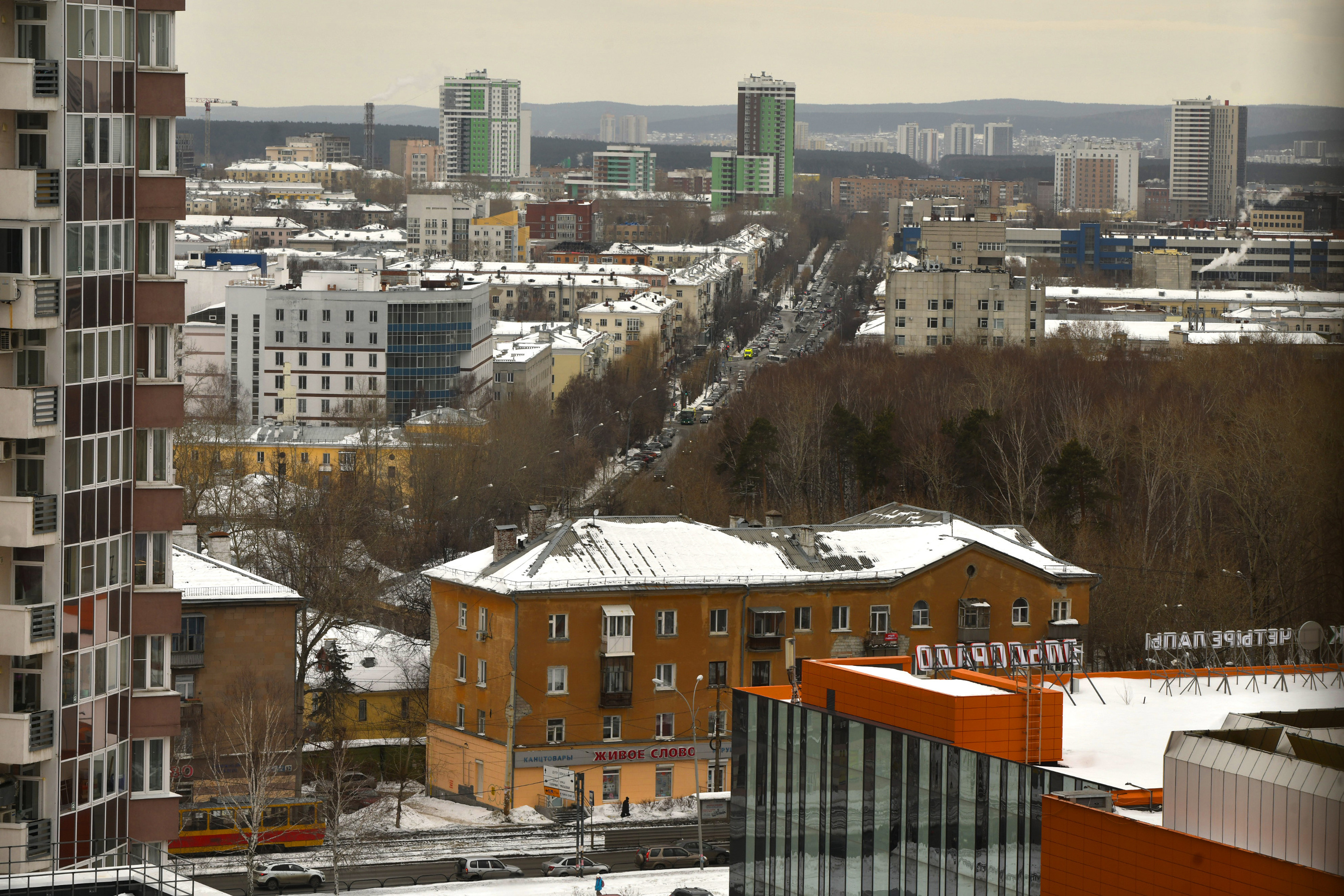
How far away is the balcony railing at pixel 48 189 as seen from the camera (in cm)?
1401

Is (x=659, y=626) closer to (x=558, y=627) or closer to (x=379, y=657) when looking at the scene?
(x=558, y=627)

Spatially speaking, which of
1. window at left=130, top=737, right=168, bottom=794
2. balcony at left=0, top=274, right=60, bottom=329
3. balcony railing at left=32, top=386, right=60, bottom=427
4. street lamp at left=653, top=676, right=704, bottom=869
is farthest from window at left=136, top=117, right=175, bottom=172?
street lamp at left=653, top=676, right=704, bottom=869

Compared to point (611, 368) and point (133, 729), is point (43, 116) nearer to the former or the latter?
point (133, 729)

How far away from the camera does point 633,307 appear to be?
288 feet

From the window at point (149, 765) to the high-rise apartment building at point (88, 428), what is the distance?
16 millimetres

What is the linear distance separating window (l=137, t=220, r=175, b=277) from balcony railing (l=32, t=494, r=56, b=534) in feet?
6.93

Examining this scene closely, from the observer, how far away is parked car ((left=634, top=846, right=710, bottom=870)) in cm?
2342

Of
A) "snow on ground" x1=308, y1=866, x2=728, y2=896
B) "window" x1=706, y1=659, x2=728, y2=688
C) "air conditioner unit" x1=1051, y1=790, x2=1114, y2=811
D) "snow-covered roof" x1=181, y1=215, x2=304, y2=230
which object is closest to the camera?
"air conditioner unit" x1=1051, y1=790, x2=1114, y2=811

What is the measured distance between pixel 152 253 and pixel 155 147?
92 centimetres

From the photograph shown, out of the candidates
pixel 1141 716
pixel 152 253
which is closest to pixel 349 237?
pixel 152 253

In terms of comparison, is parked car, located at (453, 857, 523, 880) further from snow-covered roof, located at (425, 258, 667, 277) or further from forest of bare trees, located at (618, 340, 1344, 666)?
snow-covered roof, located at (425, 258, 667, 277)

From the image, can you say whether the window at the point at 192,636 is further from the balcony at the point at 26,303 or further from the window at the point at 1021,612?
the window at the point at 1021,612

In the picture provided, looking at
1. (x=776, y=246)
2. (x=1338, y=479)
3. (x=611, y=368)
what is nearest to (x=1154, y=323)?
(x=611, y=368)

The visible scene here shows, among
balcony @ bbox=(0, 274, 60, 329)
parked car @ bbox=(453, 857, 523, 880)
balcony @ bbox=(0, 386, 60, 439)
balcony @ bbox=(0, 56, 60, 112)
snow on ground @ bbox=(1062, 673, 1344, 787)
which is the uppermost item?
balcony @ bbox=(0, 56, 60, 112)
